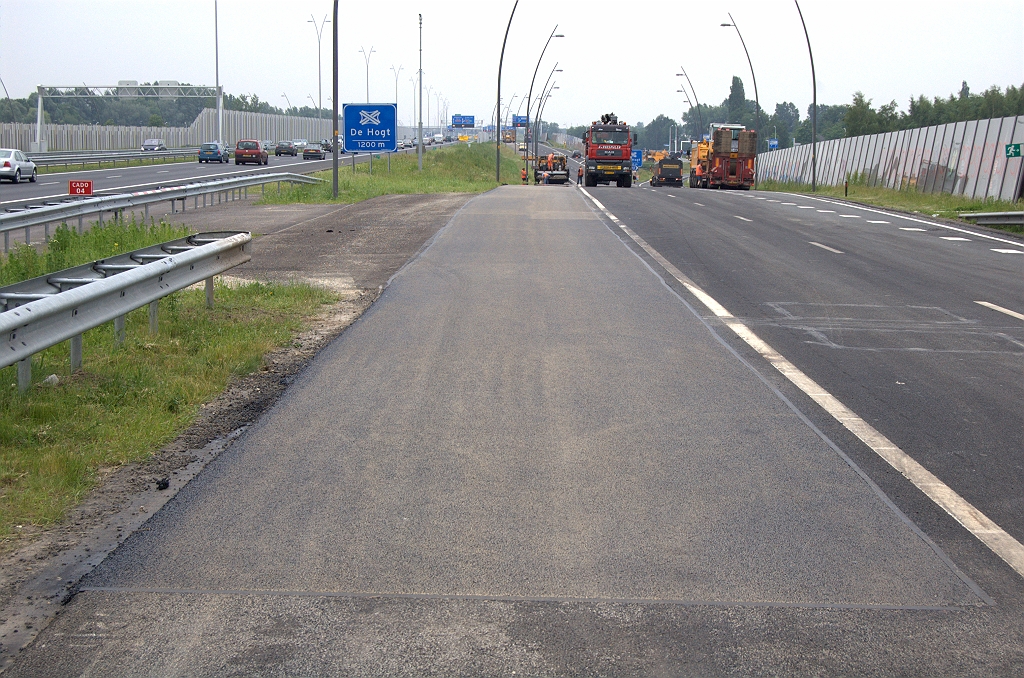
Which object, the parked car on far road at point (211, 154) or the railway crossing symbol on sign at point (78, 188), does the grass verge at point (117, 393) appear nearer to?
the railway crossing symbol on sign at point (78, 188)

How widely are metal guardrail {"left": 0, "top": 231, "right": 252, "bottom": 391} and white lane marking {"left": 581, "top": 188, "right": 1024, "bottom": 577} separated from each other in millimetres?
5276

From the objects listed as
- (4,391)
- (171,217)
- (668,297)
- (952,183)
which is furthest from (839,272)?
(952,183)

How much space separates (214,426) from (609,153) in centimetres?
5688

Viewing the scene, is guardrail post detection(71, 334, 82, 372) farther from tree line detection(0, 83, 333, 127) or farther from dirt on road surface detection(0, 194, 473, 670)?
tree line detection(0, 83, 333, 127)

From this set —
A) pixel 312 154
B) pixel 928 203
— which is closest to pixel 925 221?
pixel 928 203

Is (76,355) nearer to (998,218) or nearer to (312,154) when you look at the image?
(998,218)

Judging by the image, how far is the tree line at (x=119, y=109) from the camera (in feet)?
500

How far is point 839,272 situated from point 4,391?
12.5 meters

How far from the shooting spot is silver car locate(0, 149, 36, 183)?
44938mm

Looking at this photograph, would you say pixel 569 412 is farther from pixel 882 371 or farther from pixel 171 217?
pixel 171 217

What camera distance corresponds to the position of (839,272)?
1627cm

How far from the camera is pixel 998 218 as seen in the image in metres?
26.4

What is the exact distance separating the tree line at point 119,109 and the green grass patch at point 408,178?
68.4 metres

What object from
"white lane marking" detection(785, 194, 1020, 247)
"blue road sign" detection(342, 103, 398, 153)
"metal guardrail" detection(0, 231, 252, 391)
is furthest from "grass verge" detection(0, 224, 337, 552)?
"blue road sign" detection(342, 103, 398, 153)
